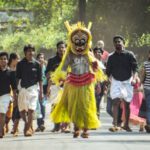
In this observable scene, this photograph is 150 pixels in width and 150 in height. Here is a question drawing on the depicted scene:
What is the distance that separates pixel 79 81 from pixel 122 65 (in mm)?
2595

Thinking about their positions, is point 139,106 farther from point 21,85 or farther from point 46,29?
point 46,29

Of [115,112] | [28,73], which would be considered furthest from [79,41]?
[115,112]

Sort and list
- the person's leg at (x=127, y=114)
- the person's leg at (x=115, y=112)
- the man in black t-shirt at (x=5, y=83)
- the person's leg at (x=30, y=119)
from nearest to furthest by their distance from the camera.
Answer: the man in black t-shirt at (x=5, y=83) → the person's leg at (x=30, y=119) → the person's leg at (x=115, y=112) → the person's leg at (x=127, y=114)

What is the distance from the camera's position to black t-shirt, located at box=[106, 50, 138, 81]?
19562 mm

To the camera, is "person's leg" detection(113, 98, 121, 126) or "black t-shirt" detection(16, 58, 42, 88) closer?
"black t-shirt" detection(16, 58, 42, 88)

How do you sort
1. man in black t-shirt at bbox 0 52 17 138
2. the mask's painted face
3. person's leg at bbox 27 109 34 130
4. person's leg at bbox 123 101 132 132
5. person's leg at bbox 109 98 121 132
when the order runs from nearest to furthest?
1. the mask's painted face
2. man in black t-shirt at bbox 0 52 17 138
3. person's leg at bbox 27 109 34 130
4. person's leg at bbox 109 98 121 132
5. person's leg at bbox 123 101 132 132

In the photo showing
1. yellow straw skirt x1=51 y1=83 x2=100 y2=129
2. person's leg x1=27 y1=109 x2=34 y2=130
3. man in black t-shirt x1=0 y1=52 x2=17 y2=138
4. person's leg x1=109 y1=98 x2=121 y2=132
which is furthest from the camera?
person's leg x1=109 y1=98 x2=121 y2=132

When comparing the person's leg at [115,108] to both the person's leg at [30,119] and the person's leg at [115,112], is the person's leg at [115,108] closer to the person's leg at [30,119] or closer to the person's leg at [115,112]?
the person's leg at [115,112]

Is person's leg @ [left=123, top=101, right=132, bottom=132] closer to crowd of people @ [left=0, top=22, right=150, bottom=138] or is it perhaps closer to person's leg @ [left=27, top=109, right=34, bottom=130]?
crowd of people @ [left=0, top=22, right=150, bottom=138]

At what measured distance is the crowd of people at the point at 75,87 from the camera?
1722 cm

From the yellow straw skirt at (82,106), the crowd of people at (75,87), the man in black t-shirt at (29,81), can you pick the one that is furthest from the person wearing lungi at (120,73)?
the yellow straw skirt at (82,106)

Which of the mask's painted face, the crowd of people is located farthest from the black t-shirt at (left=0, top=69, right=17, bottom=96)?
the mask's painted face

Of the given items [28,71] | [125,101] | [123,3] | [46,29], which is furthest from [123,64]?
[46,29]

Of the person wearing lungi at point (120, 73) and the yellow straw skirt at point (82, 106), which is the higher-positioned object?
the person wearing lungi at point (120, 73)
